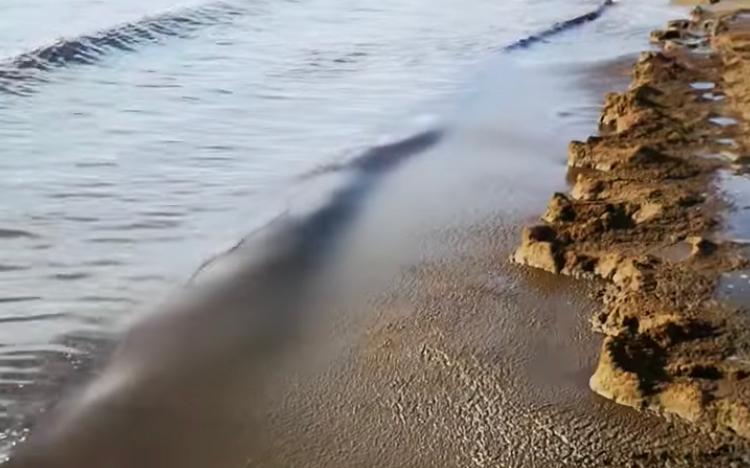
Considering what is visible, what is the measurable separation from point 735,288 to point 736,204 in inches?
60.4

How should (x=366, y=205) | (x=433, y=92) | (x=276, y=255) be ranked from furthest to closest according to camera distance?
(x=433, y=92)
(x=366, y=205)
(x=276, y=255)

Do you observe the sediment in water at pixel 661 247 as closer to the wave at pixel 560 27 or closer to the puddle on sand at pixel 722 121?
the puddle on sand at pixel 722 121

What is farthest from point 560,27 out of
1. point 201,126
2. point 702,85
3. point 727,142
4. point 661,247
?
point 661,247

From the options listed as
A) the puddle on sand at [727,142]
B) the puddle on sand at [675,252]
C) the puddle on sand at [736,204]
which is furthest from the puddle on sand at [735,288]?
the puddle on sand at [727,142]

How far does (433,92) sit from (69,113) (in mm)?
4266

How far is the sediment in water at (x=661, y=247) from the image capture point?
4.82 m

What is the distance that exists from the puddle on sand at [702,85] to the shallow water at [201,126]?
1137mm

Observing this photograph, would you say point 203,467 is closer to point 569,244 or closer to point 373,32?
point 569,244

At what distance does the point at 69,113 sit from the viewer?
416 inches

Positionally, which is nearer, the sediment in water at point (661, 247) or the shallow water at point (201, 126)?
the sediment in water at point (661, 247)

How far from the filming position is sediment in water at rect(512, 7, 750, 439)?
15.8ft

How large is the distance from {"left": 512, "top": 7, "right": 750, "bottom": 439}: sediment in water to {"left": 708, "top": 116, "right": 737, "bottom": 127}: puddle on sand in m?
0.02

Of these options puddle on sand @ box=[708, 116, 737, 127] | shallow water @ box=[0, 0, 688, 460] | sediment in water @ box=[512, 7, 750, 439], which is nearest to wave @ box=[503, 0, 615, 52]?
shallow water @ box=[0, 0, 688, 460]

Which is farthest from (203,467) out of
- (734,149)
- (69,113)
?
(69,113)
